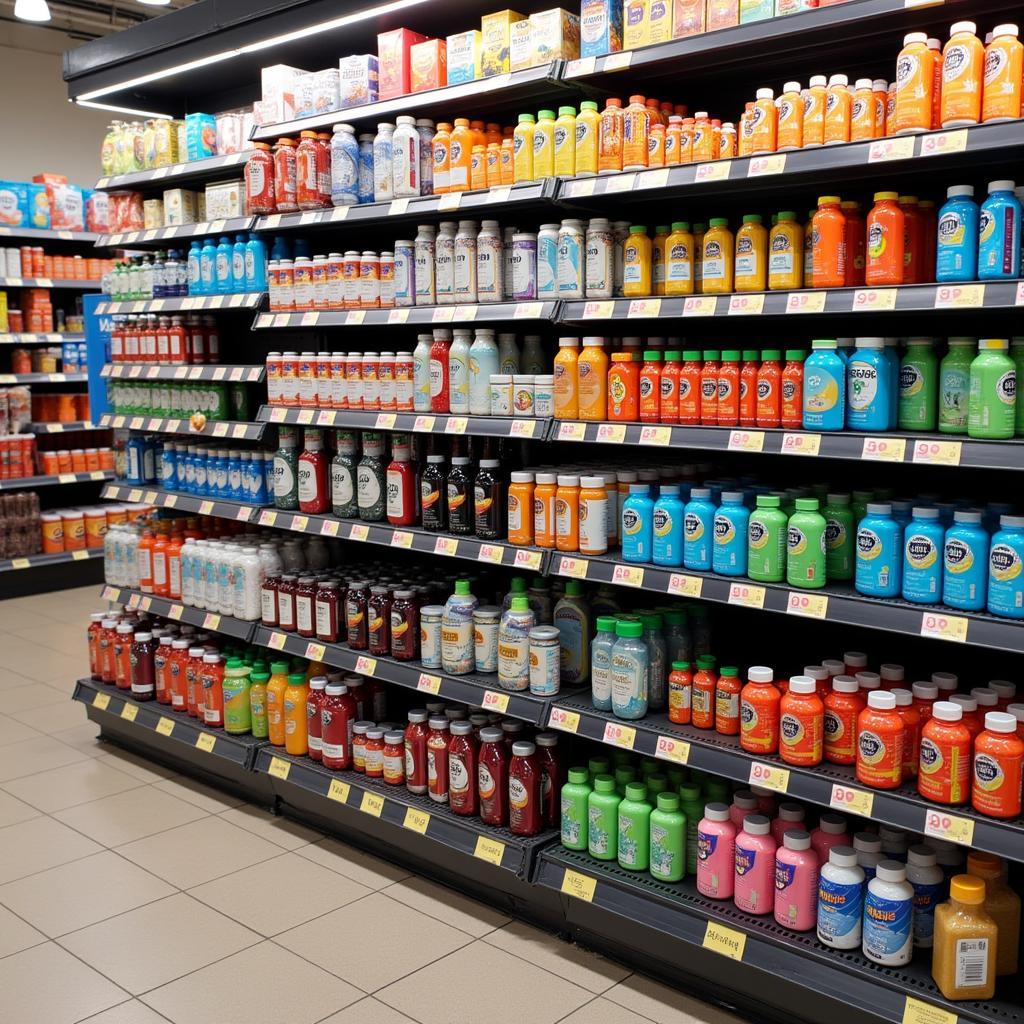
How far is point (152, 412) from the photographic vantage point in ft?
15.5

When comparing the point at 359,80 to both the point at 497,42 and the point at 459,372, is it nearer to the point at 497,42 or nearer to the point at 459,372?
the point at 497,42

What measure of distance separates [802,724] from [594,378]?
1.13 m

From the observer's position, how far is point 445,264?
3381mm

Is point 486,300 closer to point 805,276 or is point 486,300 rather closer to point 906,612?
point 805,276

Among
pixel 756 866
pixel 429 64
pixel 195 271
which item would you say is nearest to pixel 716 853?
pixel 756 866

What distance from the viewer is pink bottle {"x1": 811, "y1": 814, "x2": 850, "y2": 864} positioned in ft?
8.47

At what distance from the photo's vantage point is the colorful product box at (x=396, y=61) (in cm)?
349

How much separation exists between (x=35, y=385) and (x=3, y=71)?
3148 mm

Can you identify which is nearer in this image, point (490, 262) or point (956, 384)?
point (956, 384)

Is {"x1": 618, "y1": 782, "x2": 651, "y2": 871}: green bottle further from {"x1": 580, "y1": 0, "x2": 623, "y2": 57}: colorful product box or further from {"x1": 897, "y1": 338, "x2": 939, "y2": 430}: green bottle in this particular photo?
{"x1": 580, "y1": 0, "x2": 623, "y2": 57}: colorful product box

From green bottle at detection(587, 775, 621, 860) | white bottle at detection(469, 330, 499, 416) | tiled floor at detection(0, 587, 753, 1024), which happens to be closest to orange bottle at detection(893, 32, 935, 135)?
white bottle at detection(469, 330, 499, 416)

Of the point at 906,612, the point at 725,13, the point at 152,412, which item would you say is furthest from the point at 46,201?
the point at 906,612

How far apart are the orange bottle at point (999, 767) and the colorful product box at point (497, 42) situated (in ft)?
7.58

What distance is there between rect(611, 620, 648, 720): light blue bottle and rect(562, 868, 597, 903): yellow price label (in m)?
0.47
